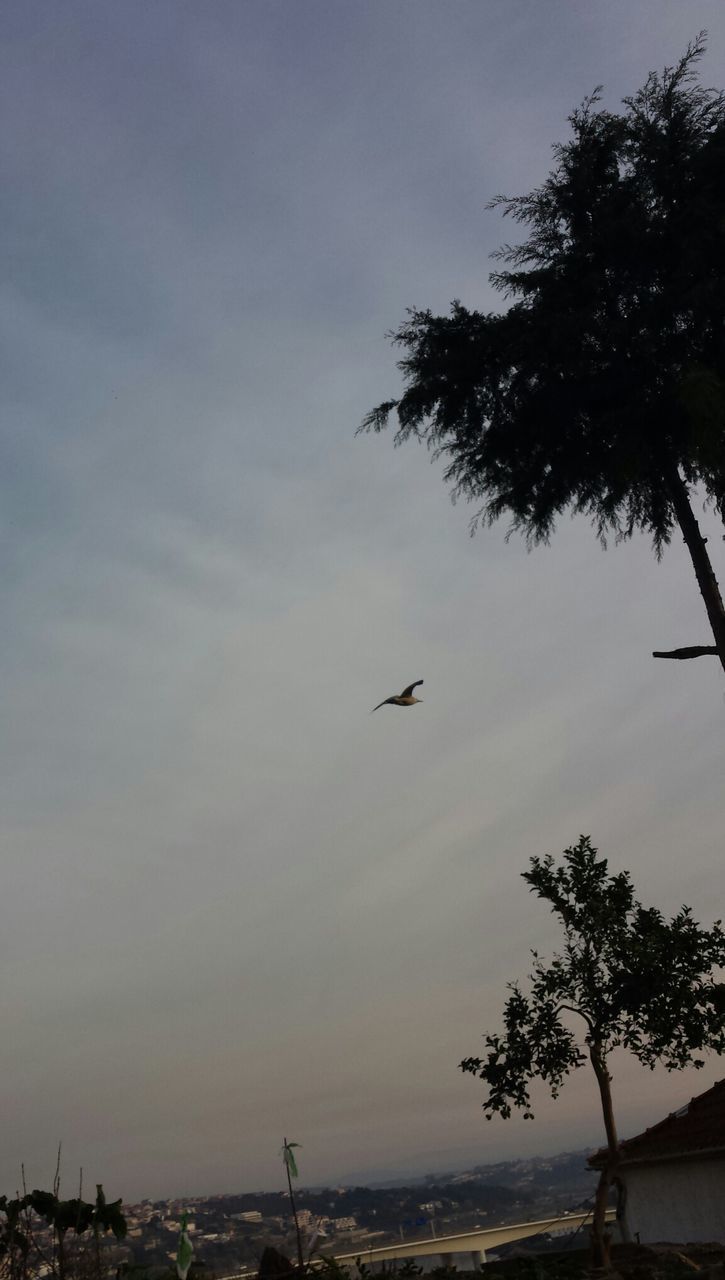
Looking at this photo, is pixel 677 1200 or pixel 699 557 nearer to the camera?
pixel 699 557

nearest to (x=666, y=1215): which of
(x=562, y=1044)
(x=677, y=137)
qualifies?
(x=562, y=1044)

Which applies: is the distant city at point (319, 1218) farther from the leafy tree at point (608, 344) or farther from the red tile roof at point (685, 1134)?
the leafy tree at point (608, 344)

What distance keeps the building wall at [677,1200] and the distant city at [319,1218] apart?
1.36 meters

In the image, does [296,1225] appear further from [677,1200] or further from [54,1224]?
[677,1200]

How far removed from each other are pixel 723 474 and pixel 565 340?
452 centimetres

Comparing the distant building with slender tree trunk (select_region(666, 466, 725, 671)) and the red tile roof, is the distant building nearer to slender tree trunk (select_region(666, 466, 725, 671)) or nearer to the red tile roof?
the red tile roof

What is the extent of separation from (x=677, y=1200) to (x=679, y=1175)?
56 centimetres

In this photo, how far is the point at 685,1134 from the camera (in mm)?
25766

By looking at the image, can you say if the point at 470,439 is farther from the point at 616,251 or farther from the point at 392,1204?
the point at 392,1204

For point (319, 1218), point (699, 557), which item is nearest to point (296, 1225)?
point (319, 1218)

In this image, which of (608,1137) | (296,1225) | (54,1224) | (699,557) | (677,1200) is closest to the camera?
(54,1224)

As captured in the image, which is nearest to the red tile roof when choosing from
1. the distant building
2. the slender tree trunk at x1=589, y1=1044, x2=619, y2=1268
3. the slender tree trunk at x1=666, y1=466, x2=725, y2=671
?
the distant building

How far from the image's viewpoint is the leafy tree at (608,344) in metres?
23.2

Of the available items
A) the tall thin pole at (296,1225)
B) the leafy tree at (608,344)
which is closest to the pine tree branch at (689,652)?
the leafy tree at (608,344)
